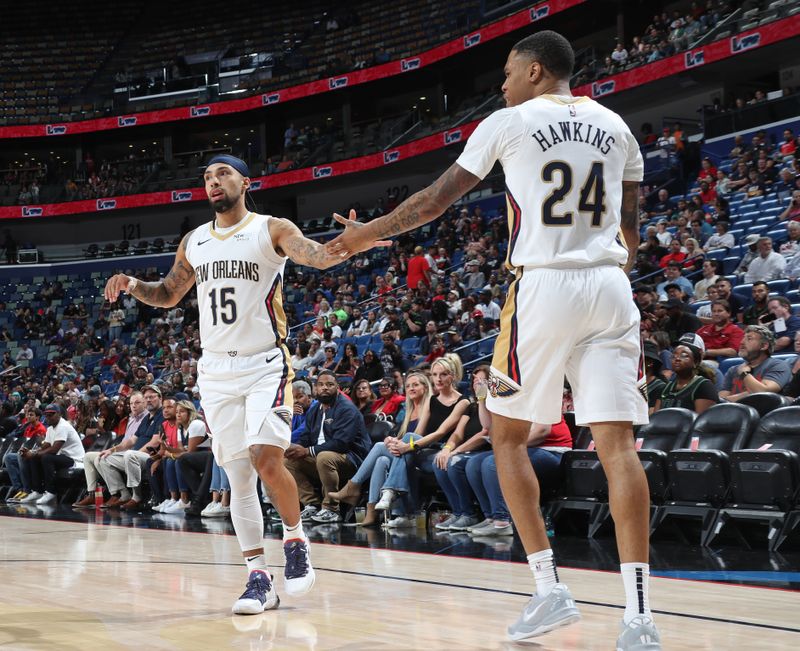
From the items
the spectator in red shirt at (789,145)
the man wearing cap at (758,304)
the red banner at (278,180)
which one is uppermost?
the red banner at (278,180)

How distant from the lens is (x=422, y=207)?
128 inches

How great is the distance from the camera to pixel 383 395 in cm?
1004

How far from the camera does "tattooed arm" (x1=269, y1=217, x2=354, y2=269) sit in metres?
3.94

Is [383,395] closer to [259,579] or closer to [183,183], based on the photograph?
[259,579]

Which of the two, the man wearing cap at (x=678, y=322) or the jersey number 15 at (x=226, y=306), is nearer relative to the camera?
the jersey number 15 at (x=226, y=306)

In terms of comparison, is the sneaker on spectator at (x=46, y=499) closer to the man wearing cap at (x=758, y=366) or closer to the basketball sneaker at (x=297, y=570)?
the man wearing cap at (x=758, y=366)

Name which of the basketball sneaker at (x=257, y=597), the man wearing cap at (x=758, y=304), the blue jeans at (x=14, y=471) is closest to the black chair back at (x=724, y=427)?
the man wearing cap at (x=758, y=304)

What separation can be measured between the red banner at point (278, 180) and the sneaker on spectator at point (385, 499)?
16.0m

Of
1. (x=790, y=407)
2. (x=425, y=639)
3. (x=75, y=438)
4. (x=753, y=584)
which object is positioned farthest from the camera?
(x=75, y=438)

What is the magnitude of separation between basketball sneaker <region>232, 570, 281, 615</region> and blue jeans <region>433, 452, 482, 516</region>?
324 cm

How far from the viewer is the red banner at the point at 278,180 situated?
81.0 feet

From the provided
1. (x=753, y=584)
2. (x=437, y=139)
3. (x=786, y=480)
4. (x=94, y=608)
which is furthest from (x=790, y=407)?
(x=437, y=139)

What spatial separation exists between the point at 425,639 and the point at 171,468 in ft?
24.6

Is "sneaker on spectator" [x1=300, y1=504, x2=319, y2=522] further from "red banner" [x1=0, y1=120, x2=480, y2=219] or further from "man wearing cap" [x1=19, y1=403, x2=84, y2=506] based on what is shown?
"red banner" [x1=0, y1=120, x2=480, y2=219]
